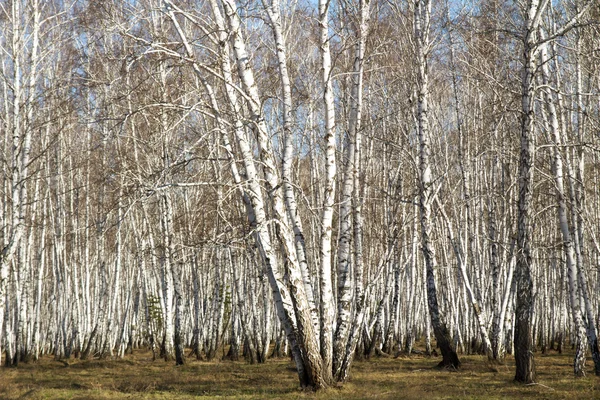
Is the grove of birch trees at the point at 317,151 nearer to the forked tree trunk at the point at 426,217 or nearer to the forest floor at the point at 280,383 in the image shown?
the forked tree trunk at the point at 426,217

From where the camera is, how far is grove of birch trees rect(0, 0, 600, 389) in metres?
11.0

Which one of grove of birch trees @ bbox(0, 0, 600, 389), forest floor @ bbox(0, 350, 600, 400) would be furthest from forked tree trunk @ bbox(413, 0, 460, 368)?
forest floor @ bbox(0, 350, 600, 400)

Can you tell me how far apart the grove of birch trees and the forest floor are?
2.29 feet

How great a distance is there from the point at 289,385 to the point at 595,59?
31.3 feet

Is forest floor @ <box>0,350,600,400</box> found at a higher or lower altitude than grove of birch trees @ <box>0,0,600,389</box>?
lower

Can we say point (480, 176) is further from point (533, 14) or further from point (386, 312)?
point (533, 14)

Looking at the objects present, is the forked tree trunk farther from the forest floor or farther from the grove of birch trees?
the forest floor

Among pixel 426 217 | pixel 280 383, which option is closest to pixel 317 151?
pixel 426 217

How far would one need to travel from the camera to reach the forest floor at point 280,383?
10.9 m

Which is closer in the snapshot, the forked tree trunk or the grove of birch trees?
the grove of birch trees

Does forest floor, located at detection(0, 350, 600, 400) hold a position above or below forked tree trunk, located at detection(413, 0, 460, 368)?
below

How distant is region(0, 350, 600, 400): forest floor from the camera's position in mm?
10852

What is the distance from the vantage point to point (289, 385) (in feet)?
40.4

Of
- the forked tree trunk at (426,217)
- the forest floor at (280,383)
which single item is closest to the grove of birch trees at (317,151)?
the forked tree trunk at (426,217)
